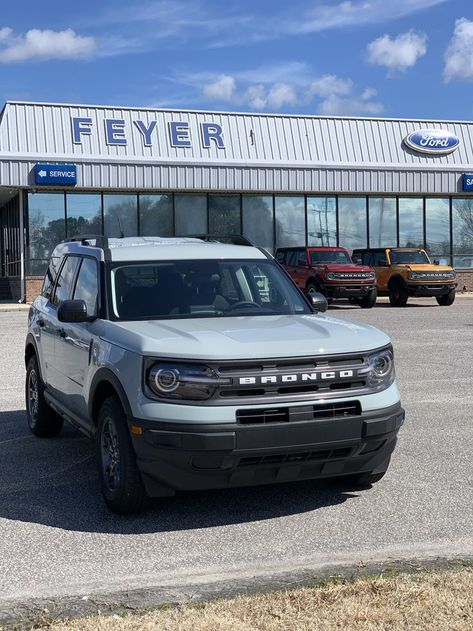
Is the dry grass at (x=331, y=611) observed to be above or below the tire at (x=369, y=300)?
below

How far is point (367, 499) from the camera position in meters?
5.80

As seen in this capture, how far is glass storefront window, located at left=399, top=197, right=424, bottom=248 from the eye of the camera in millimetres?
34719

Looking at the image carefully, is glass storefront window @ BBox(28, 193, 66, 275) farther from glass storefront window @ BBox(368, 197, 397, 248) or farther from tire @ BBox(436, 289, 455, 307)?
tire @ BBox(436, 289, 455, 307)

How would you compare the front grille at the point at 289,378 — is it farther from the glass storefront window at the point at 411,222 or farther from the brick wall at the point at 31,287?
the glass storefront window at the point at 411,222

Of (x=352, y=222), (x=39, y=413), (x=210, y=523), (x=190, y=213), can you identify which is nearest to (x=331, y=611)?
(x=210, y=523)

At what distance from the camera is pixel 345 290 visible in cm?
2508

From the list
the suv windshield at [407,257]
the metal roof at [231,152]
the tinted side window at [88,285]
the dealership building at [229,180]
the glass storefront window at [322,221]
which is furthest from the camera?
the glass storefront window at [322,221]

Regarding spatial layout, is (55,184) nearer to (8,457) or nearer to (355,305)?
(355,305)

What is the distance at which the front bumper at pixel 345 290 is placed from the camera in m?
25.0

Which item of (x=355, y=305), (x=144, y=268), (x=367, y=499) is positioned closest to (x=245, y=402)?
(x=367, y=499)

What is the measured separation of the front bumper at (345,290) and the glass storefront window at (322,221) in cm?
857

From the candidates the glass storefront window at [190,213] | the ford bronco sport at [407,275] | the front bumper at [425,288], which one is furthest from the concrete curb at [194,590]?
the glass storefront window at [190,213]

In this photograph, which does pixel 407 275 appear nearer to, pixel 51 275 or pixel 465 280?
pixel 465 280

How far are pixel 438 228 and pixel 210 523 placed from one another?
103ft
